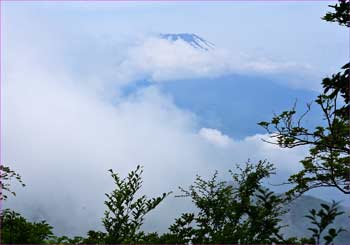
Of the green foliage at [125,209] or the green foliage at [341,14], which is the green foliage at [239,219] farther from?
the green foliage at [341,14]

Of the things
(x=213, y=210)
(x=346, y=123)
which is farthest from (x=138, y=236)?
(x=346, y=123)

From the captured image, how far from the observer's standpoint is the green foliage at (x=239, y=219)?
4.67 m

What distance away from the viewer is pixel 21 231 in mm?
5824

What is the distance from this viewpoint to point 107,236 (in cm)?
641

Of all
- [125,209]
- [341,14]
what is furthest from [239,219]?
[341,14]

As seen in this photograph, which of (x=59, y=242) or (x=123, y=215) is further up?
(x=123, y=215)

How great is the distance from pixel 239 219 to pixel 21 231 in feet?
13.3

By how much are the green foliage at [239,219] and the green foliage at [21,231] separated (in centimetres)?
203

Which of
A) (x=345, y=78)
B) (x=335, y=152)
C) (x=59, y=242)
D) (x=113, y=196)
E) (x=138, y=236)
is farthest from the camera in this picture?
(x=335, y=152)

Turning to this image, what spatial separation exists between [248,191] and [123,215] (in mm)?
3547

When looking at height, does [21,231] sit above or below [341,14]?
below

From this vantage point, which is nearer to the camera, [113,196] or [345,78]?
[113,196]

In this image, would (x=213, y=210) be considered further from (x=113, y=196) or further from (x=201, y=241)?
(x=113, y=196)

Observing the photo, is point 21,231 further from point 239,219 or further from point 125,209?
point 239,219
